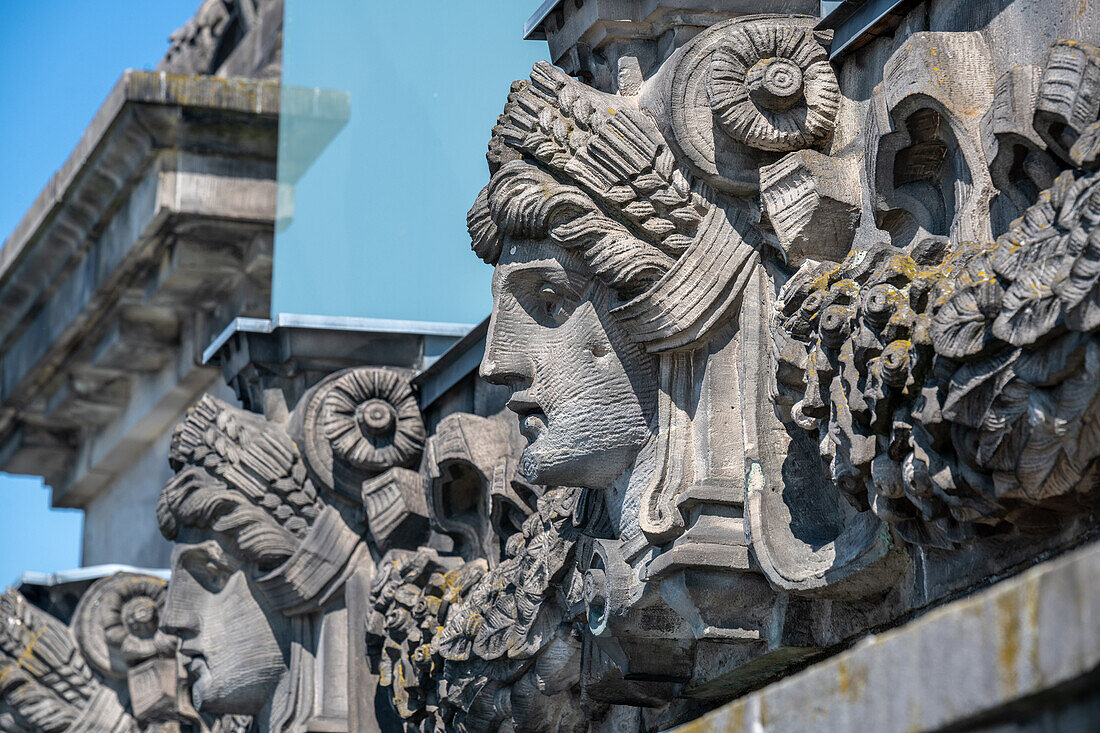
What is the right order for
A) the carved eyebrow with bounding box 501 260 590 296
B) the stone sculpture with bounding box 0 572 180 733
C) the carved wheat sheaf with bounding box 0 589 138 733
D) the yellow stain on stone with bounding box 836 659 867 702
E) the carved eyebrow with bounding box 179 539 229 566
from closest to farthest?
the yellow stain on stone with bounding box 836 659 867 702 < the carved eyebrow with bounding box 501 260 590 296 < the carved eyebrow with bounding box 179 539 229 566 < the stone sculpture with bounding box 0 572 180 733 < the carved wheat sheaf with bounding box 0 589 138 733

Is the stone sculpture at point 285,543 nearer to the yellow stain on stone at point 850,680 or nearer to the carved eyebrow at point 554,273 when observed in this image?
the carved eyebrow at point 554,273

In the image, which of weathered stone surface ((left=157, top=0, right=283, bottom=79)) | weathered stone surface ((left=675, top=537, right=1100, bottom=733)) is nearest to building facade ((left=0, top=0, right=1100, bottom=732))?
weathered stone surface ((left=675, top=537, right=1100, bottom=733))

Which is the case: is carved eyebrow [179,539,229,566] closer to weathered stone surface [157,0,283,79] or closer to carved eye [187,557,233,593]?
carved eye [187,557,233,593]

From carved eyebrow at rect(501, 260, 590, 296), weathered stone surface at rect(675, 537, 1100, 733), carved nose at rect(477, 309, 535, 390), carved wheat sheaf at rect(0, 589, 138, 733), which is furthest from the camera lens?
carved wheat sheaf at rect(0, 589, 138, 733)

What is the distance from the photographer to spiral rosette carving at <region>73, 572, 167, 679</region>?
9.70 meters

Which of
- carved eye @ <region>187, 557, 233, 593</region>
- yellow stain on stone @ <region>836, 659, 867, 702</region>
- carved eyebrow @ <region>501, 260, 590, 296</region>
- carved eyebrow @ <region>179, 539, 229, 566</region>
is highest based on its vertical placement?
carved eyebrow @ <region>501, 260, 590, 296</region>

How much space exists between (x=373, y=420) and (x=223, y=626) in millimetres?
1200

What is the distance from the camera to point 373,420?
7.26m

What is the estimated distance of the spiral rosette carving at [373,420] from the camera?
7.23 metres

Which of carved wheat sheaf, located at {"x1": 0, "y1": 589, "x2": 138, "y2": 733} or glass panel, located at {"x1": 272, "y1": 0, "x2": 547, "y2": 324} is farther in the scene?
carved wheat sheaf, located at {"x1": 0, "y1": 589, "x2": 138, "y2": 733}

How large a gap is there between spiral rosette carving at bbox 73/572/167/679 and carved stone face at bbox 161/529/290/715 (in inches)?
70.0

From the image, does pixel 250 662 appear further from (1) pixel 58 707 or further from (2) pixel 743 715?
(2) pixel 743 715

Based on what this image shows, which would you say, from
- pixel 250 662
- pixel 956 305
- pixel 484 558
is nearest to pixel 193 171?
pixel 250 662

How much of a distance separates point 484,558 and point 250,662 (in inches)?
65.1
